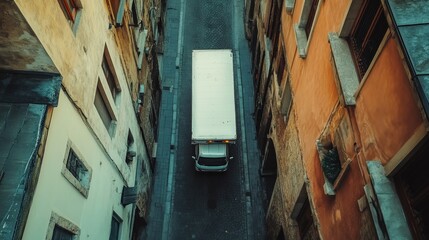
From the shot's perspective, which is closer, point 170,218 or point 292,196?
point 292,196

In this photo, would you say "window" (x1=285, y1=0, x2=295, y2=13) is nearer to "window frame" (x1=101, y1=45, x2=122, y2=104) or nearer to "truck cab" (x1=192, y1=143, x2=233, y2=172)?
"window frame" (x1=101, y1=45, x2=122, y2=104)

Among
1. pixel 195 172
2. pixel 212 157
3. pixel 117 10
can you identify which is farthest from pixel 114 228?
pixel 117 10

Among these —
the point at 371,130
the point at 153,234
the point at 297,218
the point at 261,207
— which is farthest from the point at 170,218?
the point at 371,130

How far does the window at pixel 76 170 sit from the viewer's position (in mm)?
7926

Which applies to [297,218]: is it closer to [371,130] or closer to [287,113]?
[287,113]

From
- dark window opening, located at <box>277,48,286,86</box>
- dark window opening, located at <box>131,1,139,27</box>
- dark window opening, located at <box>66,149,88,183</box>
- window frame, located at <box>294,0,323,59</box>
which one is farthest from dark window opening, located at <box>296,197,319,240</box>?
dark window opening, located at <box>131,1,139,27</box>

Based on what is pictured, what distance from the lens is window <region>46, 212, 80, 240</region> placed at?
7.04 metres

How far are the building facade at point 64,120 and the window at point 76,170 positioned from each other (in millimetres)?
25

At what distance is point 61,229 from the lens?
7.67 metres

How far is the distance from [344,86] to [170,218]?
40.7 feet

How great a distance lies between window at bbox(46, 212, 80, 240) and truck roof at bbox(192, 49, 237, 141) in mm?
9249

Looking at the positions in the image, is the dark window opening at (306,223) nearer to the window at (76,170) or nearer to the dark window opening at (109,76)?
the window at (76,170)

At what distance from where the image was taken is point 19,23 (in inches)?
227

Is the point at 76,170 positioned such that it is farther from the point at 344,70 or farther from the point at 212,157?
the point at 212,157
